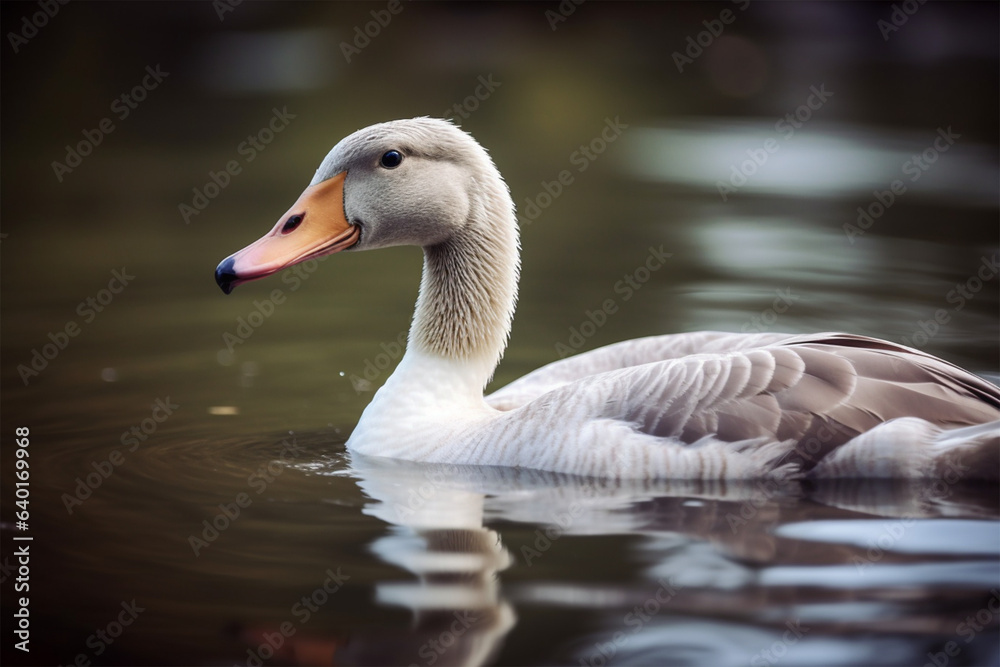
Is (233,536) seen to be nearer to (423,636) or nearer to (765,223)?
(423,636)

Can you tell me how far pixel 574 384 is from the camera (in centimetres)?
702

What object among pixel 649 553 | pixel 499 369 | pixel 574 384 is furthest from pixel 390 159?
pixel 649 553

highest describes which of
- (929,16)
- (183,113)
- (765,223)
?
(929,16)

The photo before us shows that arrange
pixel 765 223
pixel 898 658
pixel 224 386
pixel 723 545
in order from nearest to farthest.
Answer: pixel 898 658 < pixel 723 545 < pixel 224 386 < pixel 765 223

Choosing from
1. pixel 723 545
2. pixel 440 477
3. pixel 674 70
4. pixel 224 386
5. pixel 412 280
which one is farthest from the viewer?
pixel 674 70

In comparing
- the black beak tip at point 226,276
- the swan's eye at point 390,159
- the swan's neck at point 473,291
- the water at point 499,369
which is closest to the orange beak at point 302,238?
the black beak tip at point 226,276

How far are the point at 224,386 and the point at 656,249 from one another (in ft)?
18.3

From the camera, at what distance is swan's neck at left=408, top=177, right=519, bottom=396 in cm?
760

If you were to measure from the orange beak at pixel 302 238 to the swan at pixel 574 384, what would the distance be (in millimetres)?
10

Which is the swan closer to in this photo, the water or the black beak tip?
the black beak tip

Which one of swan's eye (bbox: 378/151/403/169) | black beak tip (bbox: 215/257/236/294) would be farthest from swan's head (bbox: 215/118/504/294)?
black beak tip (bbox: 215/257/236/294)

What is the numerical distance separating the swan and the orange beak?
0.03ft

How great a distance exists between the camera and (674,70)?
23.6m

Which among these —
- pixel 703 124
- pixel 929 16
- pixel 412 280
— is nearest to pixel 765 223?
pixel 412 280
